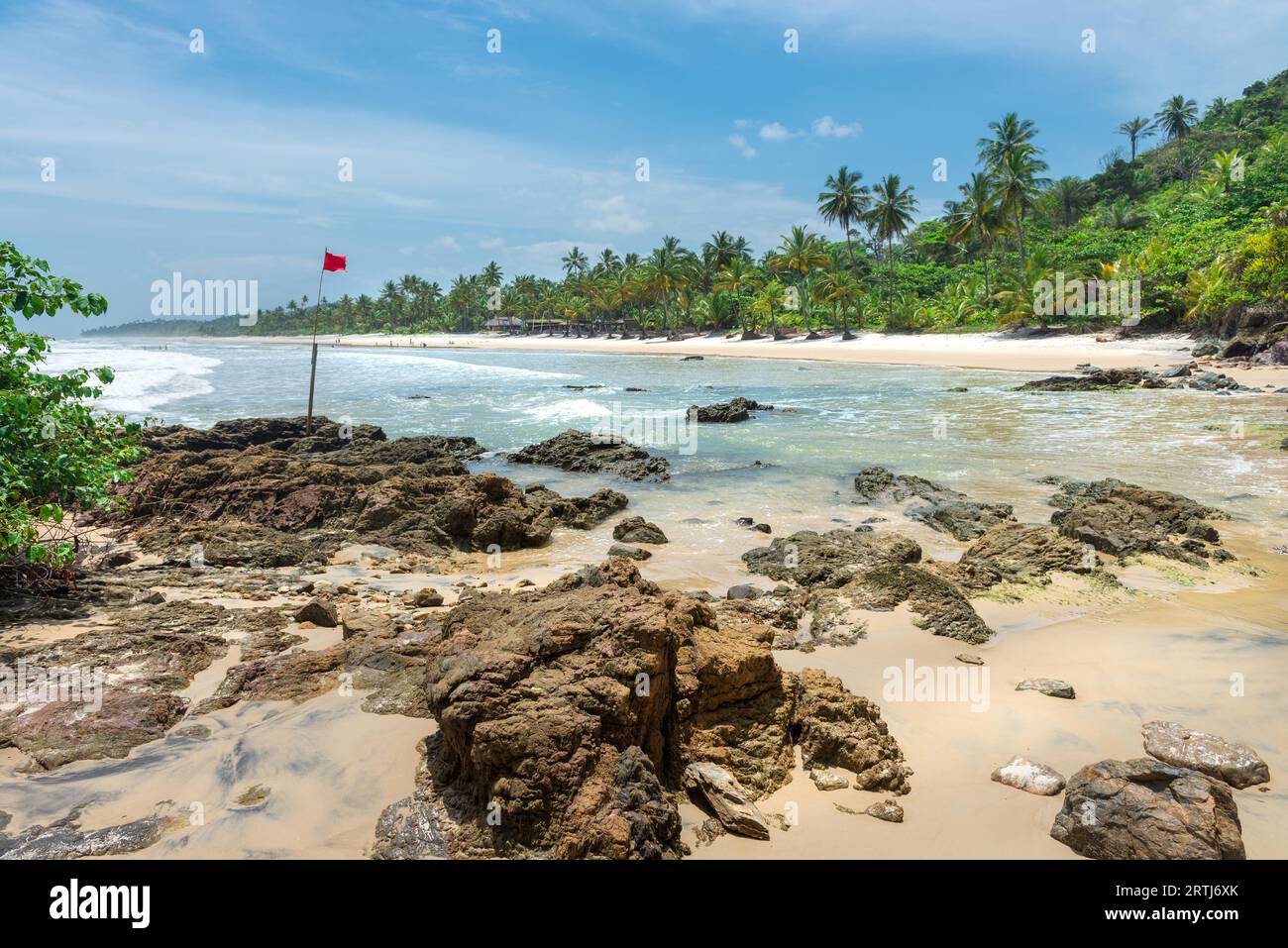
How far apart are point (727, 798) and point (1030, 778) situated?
6.08 feet

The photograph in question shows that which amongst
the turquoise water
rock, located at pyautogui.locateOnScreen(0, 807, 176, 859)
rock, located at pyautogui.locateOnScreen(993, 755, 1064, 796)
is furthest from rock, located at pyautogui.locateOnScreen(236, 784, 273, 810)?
the turquoise water

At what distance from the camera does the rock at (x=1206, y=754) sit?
4035 mm

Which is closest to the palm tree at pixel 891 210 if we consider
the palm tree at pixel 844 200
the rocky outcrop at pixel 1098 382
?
the palm tree at pixel 844 200

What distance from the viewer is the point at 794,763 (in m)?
4.33

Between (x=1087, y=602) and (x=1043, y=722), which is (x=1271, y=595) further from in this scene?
(x=1043, y=722)

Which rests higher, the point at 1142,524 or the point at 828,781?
the point at 1142,524

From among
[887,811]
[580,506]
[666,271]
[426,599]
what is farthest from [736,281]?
[887,811]

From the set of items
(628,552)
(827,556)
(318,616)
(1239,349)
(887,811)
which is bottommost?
(887,811)

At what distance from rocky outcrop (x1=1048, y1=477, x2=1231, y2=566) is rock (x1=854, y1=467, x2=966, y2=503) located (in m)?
2.08

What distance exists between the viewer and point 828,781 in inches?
163

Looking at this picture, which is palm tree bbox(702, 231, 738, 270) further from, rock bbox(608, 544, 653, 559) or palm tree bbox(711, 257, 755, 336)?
rock bbox(608, 544, 653, 559)

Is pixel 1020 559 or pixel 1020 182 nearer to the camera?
pixel 1020 559

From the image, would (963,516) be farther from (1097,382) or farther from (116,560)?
(1097,382)
